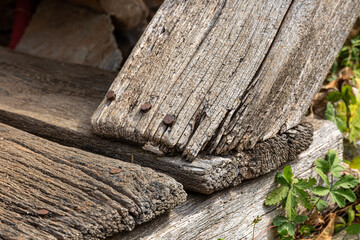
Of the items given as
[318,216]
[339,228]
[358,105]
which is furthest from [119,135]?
[358,105]

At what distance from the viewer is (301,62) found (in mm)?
2217

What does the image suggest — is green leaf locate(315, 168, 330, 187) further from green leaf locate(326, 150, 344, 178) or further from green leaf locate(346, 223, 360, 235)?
green leaf locate(346, 223, 360, 235)

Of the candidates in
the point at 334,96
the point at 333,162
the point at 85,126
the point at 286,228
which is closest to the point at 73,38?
the point at 85,126

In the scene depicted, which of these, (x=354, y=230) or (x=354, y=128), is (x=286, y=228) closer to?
(x=354, y=230)

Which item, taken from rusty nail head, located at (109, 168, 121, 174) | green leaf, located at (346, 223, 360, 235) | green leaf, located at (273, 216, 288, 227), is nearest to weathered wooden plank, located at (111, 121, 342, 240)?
green leaf, located at (273, 216, 288, 227)

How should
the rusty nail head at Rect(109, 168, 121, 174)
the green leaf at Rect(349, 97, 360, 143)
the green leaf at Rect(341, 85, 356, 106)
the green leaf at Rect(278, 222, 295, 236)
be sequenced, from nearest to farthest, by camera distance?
the rusty nail head at Rect(109, 168, 121, 174), the green leaf at Rect(278, 222, 295, 236), the green leaf at Rect(349, 97, 360, 143), the green leaf at Rect(341, 85, 356, 106)

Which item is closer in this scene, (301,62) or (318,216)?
(301,62)

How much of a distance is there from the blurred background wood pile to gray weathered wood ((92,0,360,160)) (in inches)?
84.9

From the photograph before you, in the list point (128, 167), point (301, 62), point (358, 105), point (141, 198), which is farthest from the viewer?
point (358, 105)

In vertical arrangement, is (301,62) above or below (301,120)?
above

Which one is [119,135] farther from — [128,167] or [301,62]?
[301,62]

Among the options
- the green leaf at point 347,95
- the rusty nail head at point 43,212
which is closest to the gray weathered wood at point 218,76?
the rusty nail head at point 43,212

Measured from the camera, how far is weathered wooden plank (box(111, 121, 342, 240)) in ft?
5.59

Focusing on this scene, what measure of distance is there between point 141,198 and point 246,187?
2.22 ft
